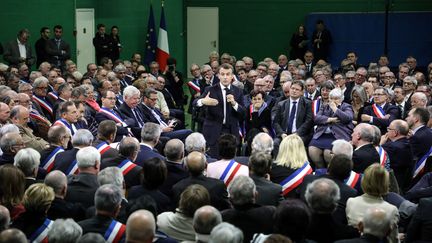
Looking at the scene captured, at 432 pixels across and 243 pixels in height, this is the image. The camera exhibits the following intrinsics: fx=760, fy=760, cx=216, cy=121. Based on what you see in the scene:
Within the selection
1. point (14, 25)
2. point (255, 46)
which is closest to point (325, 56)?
point (255, 46)

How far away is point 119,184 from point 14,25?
11.0 meters

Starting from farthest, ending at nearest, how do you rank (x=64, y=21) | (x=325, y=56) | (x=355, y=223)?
(x=325, y=56)
(x=64, y=21)
(x=355, y=223)

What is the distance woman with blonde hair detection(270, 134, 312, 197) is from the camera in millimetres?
7180

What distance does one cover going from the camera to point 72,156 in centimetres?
737

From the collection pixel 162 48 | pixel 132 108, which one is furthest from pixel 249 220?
pixel 162 48

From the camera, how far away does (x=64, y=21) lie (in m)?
17.4

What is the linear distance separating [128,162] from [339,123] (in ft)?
12.7

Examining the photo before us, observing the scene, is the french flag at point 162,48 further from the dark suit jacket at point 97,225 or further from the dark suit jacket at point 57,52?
the dark suit jacket at point 97,225

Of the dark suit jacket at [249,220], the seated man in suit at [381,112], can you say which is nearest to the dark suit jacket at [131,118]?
the seated man in suit at [381,112]

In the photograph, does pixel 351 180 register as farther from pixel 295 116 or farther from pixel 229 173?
pixel 295 116

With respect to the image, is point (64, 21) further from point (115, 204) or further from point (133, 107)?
point (115, 204)

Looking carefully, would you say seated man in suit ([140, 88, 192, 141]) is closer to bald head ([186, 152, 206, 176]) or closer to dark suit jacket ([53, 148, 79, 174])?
dark suit jacket ([53, 148, 79, 174])

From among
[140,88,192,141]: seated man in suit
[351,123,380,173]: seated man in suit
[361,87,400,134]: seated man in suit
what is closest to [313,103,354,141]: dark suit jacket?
[361,87,400,134]: seated man in suit

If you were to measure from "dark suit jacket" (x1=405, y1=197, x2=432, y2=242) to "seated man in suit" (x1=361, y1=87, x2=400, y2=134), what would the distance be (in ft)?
14.9
